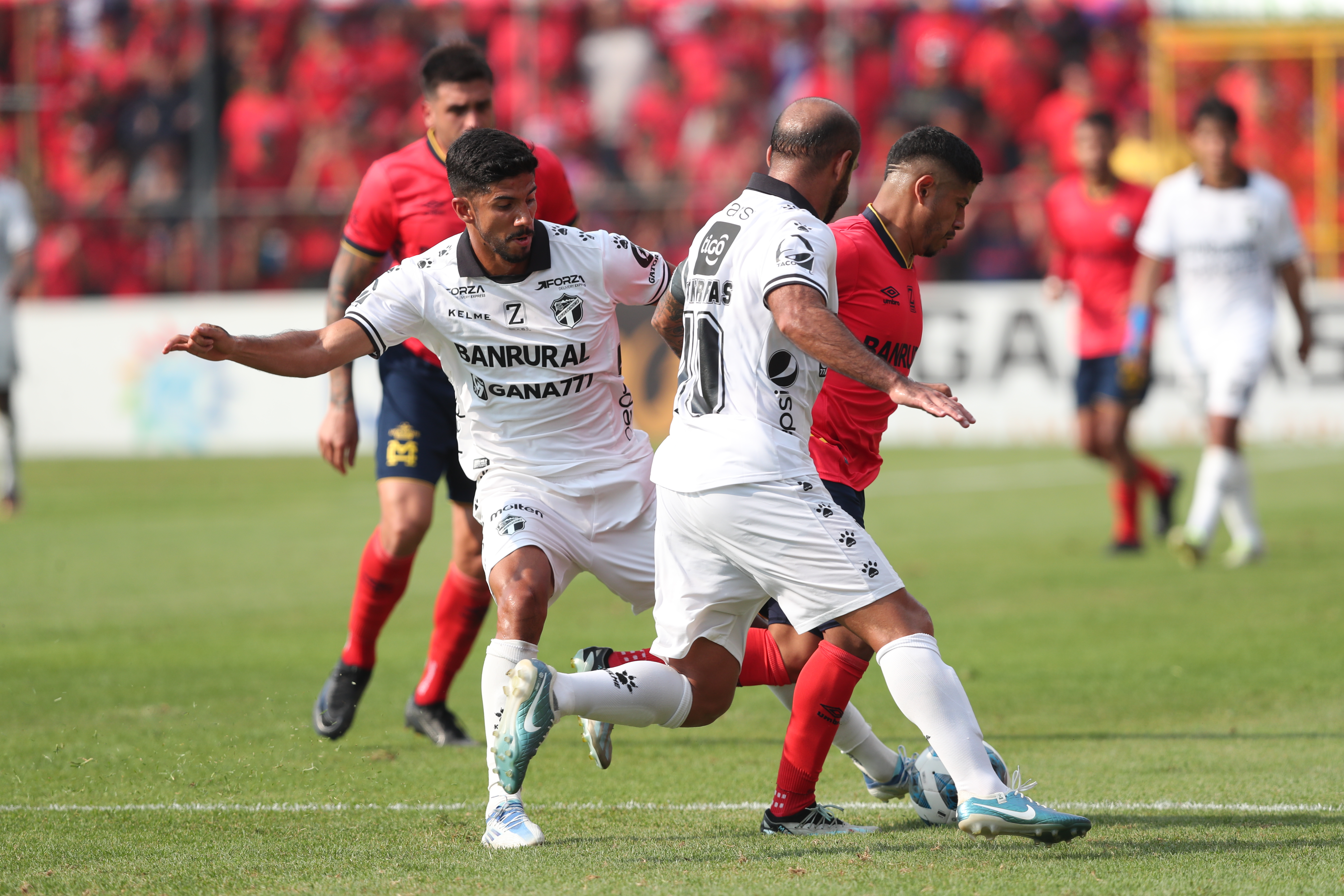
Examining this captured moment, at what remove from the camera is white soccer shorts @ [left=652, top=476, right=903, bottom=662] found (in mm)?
3979

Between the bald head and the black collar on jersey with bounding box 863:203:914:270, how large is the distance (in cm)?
26

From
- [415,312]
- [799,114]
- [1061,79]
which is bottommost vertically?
[415,312]

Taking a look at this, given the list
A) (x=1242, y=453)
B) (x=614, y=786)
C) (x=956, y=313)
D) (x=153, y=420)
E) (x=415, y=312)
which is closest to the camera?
(x=415, y=312)

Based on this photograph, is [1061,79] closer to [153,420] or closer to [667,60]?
[667,60]

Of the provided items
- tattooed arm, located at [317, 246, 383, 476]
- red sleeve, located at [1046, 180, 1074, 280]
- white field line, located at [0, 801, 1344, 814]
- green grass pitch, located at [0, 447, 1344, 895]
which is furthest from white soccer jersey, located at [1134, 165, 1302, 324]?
white field line, located at [0, 801, 1344, 814]

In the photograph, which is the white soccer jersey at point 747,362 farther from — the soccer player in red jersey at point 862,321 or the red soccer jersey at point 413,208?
the red soccer jersey at point 413,208

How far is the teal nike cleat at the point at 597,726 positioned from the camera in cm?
454

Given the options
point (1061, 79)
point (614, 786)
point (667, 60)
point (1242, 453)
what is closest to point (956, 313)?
point (1061, 79)

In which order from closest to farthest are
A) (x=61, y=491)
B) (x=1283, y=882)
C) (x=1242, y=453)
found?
(x=1283, y=882)
(x=1242, y=453)
(x=61, y=491)

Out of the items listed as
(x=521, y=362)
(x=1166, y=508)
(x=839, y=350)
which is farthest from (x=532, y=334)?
(x=1166, y=508)

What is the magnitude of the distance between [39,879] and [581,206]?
13.9 metres

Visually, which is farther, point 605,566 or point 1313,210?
point 1313,210

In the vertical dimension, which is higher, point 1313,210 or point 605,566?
point 1313,210

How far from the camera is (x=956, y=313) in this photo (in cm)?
1689
